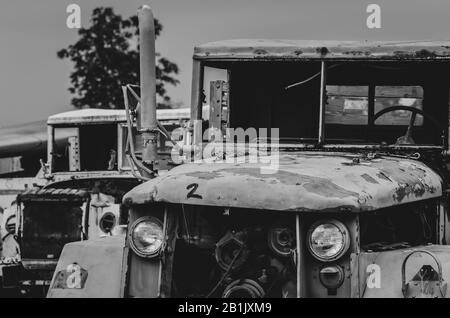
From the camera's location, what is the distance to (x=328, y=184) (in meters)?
5.83

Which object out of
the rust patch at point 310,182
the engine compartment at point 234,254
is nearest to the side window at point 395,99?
the rust patch at point 310,182

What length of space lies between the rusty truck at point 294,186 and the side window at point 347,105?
0.01 m

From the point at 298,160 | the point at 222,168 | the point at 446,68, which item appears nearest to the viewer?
the point at 222,168

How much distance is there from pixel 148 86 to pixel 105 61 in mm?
20967

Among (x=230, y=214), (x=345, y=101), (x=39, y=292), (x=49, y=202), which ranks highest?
(x=345, y=101)

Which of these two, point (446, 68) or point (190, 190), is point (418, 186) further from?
point (190, 190)

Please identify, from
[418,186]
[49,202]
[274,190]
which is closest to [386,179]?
[418,186]

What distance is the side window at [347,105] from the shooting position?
737 centimetres

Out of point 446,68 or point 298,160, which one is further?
point 446,68

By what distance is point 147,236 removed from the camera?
601 centimetres

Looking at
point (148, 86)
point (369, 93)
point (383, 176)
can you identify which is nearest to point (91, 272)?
point (148, 86)
